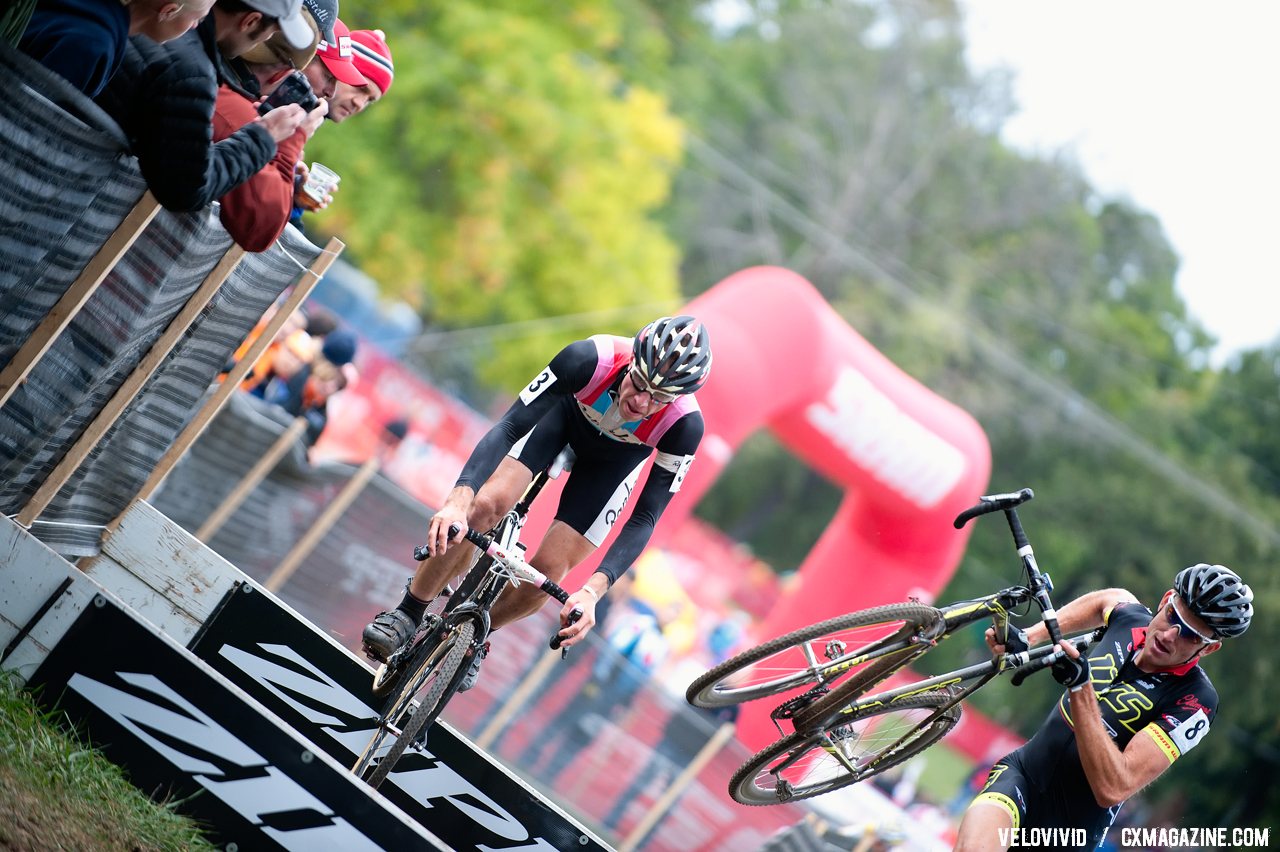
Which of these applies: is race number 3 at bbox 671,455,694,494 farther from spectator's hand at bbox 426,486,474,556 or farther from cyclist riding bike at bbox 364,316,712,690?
spectator's hand at bbox 426,486,474,556

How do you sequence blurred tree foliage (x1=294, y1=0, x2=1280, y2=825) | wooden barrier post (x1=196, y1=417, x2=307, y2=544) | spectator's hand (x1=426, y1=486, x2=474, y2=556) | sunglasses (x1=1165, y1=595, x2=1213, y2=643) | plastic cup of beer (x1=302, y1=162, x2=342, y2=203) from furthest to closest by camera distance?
blurred tree foliage (x1=294, y1=0, x2=1280, y2=825)
wooden barrier post (x1=196, y1=417, x2=307, y2=544)
plastic cup of beer (x1=302, y1=162, x2=342, y2=203)
sunglasses (x1=1165, y1=595, x2=1213, y2=643)
spectator's hand (x1=426, y1=486, x2=474, y2=556)

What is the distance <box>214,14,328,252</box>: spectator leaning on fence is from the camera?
5184 millimetres

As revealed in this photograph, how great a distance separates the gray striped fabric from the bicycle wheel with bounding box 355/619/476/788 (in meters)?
1.83

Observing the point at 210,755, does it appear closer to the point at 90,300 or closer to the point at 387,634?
the point at 387,634

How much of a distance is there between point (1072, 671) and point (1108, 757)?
0.57 metres

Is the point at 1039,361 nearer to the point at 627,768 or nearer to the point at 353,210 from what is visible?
the point at 353,210

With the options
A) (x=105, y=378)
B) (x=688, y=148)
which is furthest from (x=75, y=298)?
(x=688, y=148)

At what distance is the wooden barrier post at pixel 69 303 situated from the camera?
5008 millimetres

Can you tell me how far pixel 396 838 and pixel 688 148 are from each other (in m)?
44.2

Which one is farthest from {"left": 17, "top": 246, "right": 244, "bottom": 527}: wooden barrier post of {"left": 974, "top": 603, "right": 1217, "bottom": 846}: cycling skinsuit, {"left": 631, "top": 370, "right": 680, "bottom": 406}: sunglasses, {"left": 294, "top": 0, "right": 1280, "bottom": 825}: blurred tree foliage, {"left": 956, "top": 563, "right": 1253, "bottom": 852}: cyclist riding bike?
{"left": 294, "top": 0, "right": 1280, "bottom": 825}: blurred tree foliage

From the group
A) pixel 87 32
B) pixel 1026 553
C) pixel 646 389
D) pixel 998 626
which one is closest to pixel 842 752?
pixel 998 626

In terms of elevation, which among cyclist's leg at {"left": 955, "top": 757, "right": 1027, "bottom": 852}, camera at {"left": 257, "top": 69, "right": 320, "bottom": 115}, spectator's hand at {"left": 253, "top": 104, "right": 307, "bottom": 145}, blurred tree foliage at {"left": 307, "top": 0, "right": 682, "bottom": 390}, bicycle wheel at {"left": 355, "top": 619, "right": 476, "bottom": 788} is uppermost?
blurred tree foliage at {"left": 307, "top": 0, "right": 682, "bottom": 390}

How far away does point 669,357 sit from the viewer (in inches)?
230

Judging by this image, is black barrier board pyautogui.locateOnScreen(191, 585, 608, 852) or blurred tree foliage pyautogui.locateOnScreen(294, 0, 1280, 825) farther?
blurred tree foliage pyautogui.locateOnScreen(294, 0, 1280, 825)
